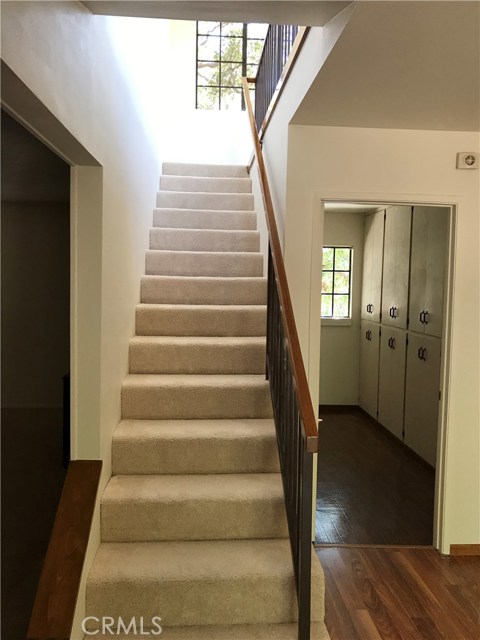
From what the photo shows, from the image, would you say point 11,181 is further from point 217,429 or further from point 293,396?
point 293,396

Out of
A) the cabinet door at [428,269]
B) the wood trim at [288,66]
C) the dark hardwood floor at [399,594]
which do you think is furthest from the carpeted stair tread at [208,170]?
the dark hardwood floor at [399,594]

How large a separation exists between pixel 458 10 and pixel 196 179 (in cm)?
337

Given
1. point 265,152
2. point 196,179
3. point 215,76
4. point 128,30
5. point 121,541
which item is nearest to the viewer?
point 121,541

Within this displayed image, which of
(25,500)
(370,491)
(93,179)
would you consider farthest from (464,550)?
(93,179)

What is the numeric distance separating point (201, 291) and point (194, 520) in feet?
5.68

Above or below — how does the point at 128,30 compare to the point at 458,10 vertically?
above

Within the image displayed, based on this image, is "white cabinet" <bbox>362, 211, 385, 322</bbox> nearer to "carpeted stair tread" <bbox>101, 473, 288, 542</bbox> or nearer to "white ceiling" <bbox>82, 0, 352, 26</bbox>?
"carpeted stair tread" <bbox>101, 473, 288, 542</bbox>

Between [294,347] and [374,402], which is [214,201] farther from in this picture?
[374,402]

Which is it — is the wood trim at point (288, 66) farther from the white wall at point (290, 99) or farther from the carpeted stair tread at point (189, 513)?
the carpeted stair tread at point (189, 513)

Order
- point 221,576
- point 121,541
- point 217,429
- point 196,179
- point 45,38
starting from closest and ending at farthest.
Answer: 1. point 45,38
2. point 221,576
3. point 121,541
4. point 217,429
5. point 196,179

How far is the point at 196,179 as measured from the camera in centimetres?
476

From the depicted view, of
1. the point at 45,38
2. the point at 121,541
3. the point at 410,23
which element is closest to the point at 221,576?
the point at 121,541

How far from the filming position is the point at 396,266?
5.12m

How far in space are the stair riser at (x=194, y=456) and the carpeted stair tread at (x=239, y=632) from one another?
2.46ft
